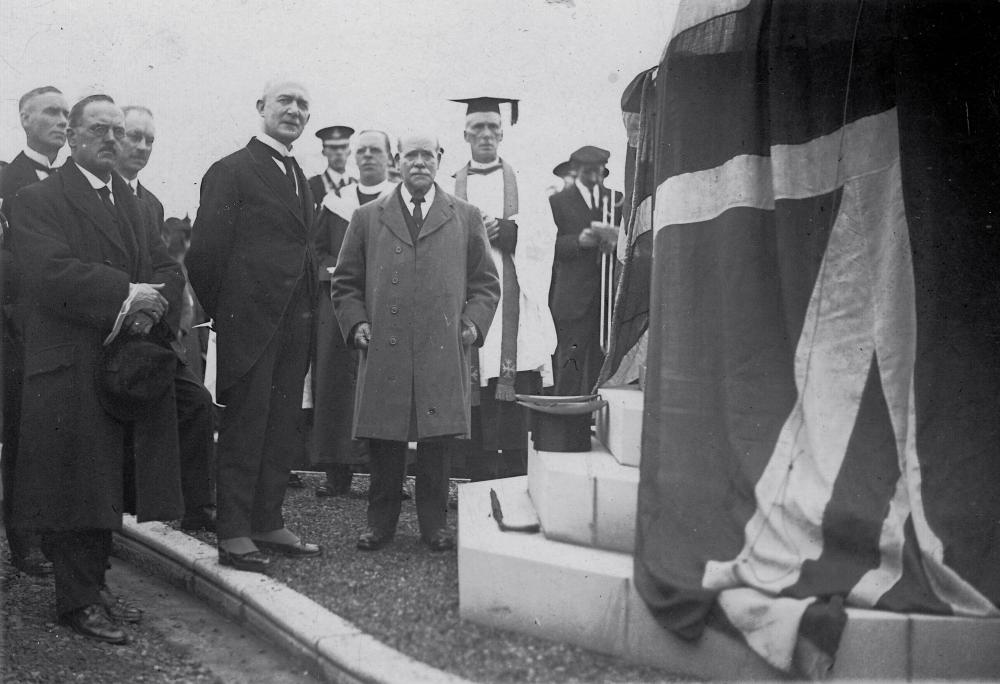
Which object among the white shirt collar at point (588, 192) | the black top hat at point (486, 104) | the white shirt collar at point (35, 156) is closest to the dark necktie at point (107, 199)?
the white shirt collar at point (35, 156)

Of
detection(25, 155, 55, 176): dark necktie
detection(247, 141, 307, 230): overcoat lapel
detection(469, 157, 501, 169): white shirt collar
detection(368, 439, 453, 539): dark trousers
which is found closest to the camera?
detection(247, 141, 307, 230): overcoat lapel

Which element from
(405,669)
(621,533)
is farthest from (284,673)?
(621,533)

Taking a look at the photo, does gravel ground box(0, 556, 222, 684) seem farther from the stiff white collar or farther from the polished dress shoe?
the stiff white collar

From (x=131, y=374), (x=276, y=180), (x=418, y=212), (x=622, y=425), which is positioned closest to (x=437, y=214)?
(x=418, y=212)

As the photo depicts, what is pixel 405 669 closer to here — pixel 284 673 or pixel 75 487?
pixel 284 673

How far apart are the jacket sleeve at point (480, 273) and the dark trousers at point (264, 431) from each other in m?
0.83

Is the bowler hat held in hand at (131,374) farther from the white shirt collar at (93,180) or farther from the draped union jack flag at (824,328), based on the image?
the draped union jack flag at (824,328)

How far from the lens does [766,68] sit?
3.71 m

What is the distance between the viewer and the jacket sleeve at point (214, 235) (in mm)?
4582

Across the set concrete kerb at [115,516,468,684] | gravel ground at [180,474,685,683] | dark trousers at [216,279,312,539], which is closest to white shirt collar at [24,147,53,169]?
dark trousers at [216,279,312,539]

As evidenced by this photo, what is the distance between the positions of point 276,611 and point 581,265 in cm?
352

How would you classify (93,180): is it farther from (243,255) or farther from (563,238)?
(563,238)

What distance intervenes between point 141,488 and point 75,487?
0.27 m

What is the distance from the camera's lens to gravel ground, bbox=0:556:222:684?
349cm
